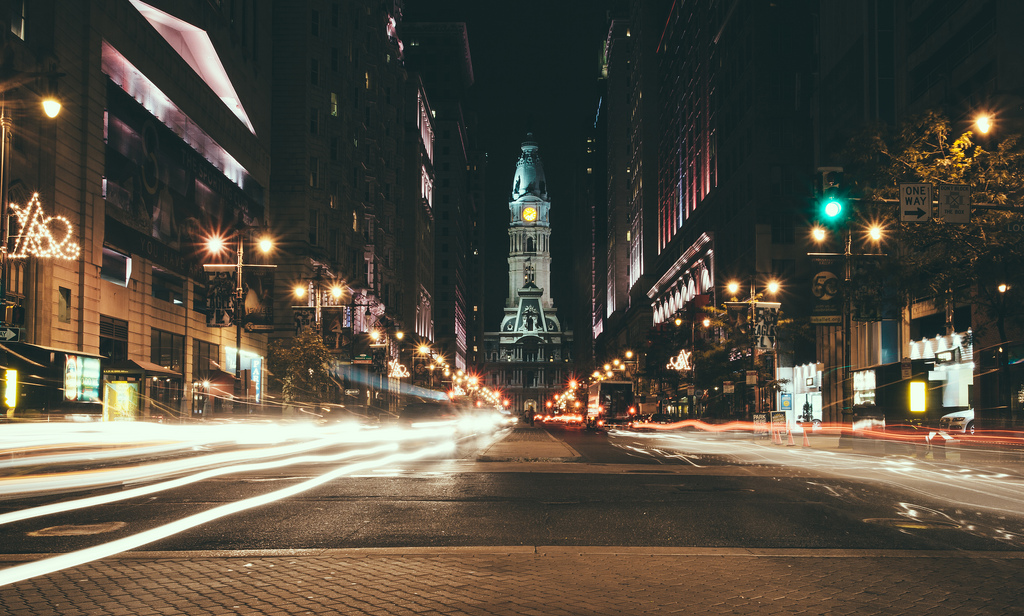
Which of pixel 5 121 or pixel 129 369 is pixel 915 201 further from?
pixel 129 369

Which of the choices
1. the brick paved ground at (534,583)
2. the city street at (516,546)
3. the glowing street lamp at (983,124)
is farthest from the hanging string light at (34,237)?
the glowing street lamp at (983,124)

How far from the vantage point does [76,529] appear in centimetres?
1127

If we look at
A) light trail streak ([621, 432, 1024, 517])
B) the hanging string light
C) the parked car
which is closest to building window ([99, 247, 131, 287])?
the hanging string light

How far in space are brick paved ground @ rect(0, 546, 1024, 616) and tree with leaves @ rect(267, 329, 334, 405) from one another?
170ft

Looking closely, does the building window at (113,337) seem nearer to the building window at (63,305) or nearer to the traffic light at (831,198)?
the building window at (63,305)

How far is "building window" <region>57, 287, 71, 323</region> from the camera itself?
3862 centimetres

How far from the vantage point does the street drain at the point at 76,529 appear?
10.9m

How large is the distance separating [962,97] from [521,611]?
42.6 meters

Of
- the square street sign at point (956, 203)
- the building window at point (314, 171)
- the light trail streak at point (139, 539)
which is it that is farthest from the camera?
the building window at point (314, 171)

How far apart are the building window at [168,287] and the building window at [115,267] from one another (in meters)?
Answer: 4.37

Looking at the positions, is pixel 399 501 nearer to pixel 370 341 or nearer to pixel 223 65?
pixel 223 65

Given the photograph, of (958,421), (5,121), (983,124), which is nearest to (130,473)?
(5,121)

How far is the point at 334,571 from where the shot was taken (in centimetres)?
866

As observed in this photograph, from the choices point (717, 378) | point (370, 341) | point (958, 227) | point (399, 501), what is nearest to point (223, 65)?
point (370, 341)
